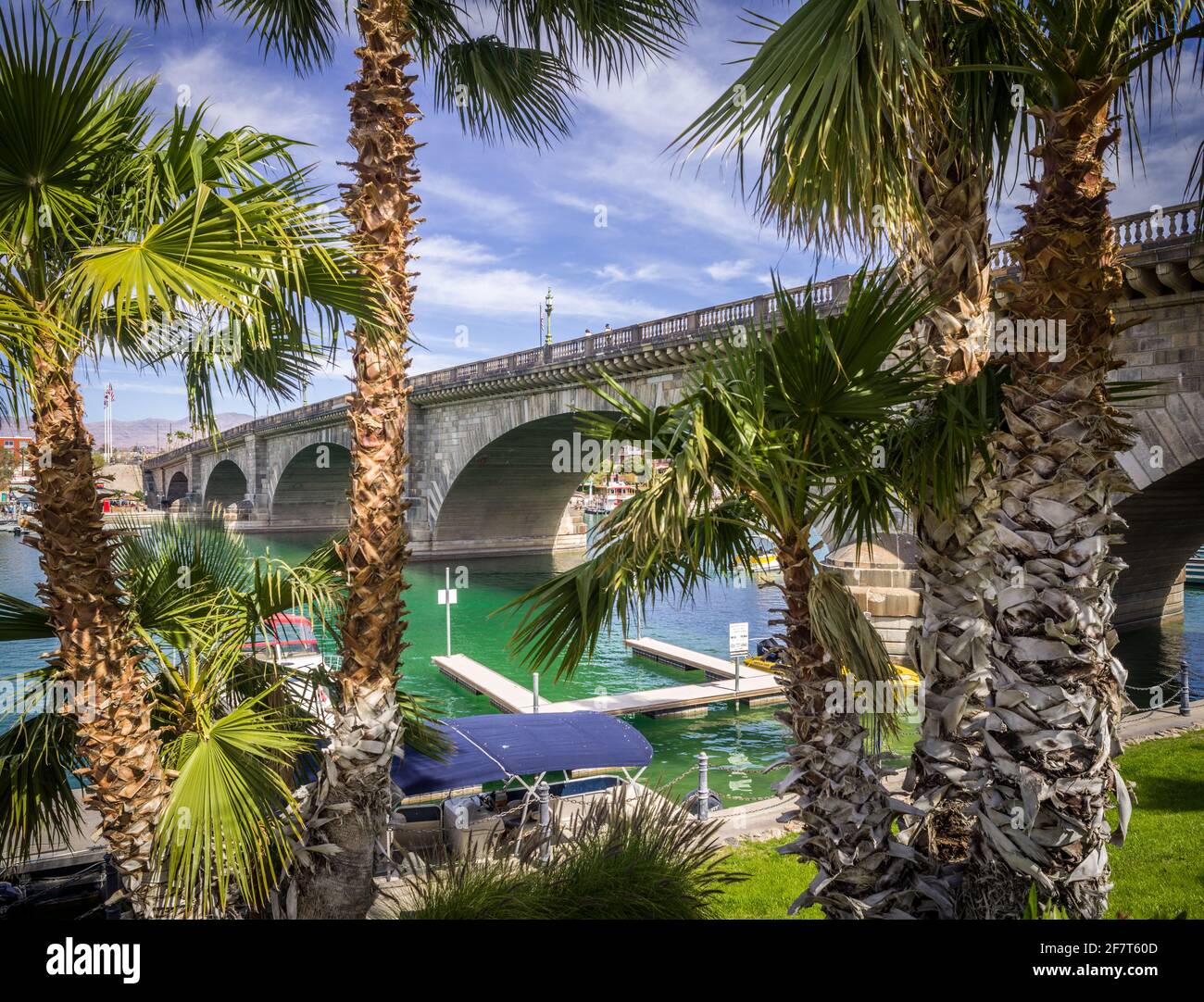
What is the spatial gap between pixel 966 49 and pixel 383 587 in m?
4.93

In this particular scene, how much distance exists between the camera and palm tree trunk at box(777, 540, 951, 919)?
4.07 m

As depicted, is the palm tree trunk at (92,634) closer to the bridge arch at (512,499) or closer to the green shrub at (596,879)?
the green shrub at (596,879)

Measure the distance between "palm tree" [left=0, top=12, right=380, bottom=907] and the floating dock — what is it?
1167 centimetres

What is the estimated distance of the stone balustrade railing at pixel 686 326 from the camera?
42.8ft

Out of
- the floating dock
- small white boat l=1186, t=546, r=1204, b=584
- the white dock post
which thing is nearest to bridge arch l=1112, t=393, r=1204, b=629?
the white dock post

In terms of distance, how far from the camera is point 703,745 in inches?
A: 616

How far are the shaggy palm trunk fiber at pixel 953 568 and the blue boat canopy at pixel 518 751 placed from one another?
4.62m

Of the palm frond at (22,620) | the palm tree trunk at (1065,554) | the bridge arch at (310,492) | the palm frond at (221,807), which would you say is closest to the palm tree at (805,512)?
the palm tree trunk at (1065,554)

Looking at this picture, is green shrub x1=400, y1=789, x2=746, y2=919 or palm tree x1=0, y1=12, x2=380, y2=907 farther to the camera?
green shrub x1=400, y1=789, x2=746, y2=919

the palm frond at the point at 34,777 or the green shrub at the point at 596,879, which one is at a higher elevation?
the palm frond at the point at 34,777

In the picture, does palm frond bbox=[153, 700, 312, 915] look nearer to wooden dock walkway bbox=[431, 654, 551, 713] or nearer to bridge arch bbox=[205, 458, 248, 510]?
wooden dock walkway bbox=[431, 654, 551, 713]

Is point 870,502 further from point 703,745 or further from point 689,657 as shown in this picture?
point 689,657

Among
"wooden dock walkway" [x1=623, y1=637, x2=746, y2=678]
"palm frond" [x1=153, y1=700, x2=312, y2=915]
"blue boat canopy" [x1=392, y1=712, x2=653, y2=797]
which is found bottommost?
"wooden dock walkway" [x1=623, y1=637, x2=746, y2=678]

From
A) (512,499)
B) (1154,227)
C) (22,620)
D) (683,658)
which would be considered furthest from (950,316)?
(512,499)
